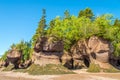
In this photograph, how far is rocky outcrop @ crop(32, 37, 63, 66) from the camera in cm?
5859

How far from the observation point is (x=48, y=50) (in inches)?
2339

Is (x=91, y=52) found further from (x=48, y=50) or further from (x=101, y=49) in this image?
(x=48, y=50)

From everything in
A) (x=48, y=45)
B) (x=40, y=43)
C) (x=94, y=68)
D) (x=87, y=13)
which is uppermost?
(x=87, y=13)

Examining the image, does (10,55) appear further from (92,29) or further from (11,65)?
(92,29)

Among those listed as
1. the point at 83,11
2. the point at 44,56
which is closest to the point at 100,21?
the point at 44,56

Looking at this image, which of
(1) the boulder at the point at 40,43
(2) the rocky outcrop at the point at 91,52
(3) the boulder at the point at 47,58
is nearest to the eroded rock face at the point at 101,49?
(2) the rocky outcrop at the point at 91,52

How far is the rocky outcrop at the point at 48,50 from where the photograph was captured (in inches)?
2307

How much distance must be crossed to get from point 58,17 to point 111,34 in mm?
25733

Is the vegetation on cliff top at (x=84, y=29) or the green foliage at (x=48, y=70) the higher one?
the vegetation on cliff top at (x=84, y=29)

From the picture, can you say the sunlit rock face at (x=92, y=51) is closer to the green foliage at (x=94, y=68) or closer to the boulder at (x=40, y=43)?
the green foliage at (x=94, y=68)

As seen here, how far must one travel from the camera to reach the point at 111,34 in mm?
64000

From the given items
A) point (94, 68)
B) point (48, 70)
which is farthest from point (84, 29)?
point (48, 70)

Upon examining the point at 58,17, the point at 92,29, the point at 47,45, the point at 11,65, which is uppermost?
the point at 58,17

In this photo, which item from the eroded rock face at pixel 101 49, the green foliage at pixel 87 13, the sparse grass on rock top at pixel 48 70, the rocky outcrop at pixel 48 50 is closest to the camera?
the sparse grass on rock top at pixel 48 70
